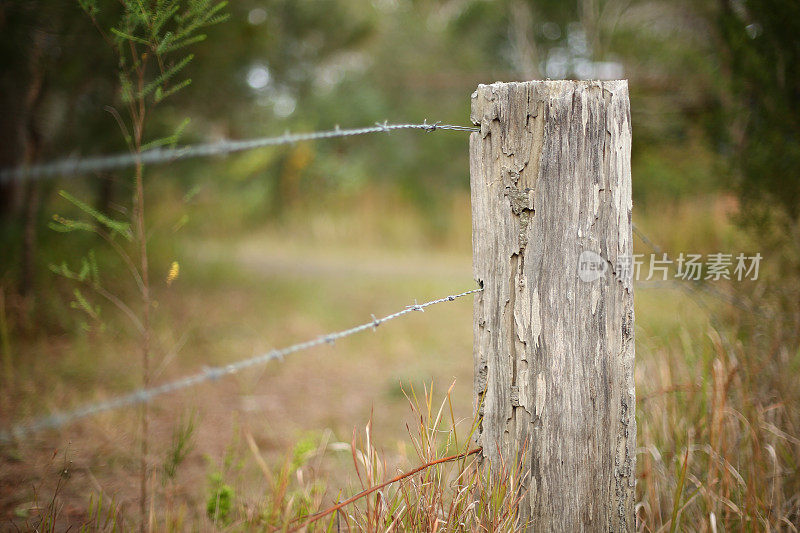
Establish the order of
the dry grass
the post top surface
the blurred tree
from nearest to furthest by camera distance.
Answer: the post top surface, the dry grass, the blurred tree

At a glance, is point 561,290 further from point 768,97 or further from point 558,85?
point 768,97

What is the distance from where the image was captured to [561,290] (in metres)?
1.72

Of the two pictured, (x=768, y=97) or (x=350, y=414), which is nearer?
(x=768, y=97)

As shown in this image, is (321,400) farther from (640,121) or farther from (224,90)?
(640,121)

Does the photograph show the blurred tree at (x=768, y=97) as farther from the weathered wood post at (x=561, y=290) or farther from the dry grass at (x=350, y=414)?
the weathered wood post at (x=561, y=290)

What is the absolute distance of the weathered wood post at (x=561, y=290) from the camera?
1.71 metres

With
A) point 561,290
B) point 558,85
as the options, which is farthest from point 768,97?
point 561,290

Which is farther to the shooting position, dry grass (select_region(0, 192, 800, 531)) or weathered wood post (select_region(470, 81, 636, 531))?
dry grass (select_region(0, 192, 800, 531))

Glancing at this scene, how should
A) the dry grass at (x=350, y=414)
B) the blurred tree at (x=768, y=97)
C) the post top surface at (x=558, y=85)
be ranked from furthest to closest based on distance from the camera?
the blurred tree at (x=768, y=97), the dry grass at (x=350, y=414), the post top surface at (x=558, y=85)

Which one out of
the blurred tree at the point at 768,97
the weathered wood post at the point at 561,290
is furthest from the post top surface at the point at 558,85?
the blurred tree at the point at 768,97

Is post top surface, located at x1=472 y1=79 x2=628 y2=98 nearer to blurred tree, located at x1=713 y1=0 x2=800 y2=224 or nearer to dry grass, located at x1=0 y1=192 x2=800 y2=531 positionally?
dry grass, located at x1=0 y1=192 x2=800 y2=531

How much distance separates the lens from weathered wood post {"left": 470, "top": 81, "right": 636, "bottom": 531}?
5.61 feet

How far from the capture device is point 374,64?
44.1 ft

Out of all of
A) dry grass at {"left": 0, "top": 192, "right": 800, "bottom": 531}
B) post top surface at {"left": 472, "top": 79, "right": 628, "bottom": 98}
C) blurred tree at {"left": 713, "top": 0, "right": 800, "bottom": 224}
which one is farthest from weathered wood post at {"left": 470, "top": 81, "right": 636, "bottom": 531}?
blurred tree at {"left": 713, "top": 0, "right": 800, "bottom": 224}
